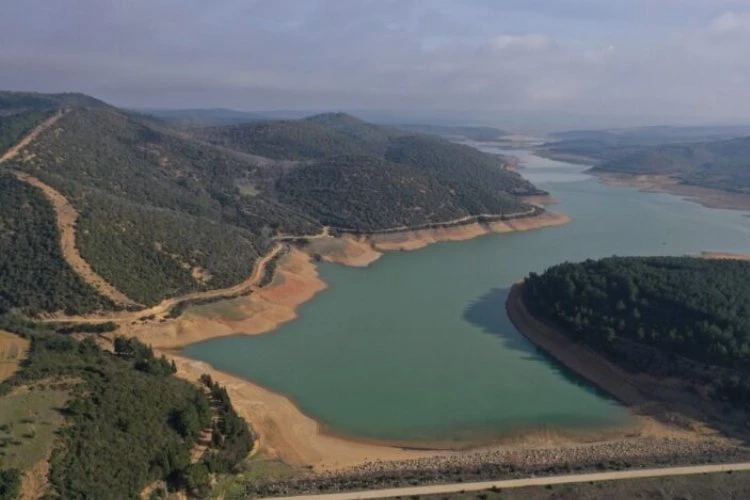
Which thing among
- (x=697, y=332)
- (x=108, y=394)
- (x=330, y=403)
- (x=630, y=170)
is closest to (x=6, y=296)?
(x=108, y=394)

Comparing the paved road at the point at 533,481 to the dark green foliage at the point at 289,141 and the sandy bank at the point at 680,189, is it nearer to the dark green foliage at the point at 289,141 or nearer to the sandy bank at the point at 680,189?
the sandy bank at the point at 680,189

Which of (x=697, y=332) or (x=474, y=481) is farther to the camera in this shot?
(x=697, y=332)

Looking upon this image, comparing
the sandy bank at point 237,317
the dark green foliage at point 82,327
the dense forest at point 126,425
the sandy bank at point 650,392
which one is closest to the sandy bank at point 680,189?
the sandy bank at point 650,392

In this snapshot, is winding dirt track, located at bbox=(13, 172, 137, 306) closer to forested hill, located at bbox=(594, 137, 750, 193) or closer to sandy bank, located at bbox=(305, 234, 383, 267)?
sandy bank, located at bbox=(305, 234, 383, 267)

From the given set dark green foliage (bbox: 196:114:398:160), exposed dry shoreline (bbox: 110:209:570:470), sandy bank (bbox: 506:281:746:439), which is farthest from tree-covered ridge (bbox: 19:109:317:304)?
sandy bank (bbox: 506:281:746:439)

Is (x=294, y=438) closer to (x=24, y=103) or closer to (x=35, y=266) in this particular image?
(x=35, y=266)

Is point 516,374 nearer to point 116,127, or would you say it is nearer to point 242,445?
point 242,445
